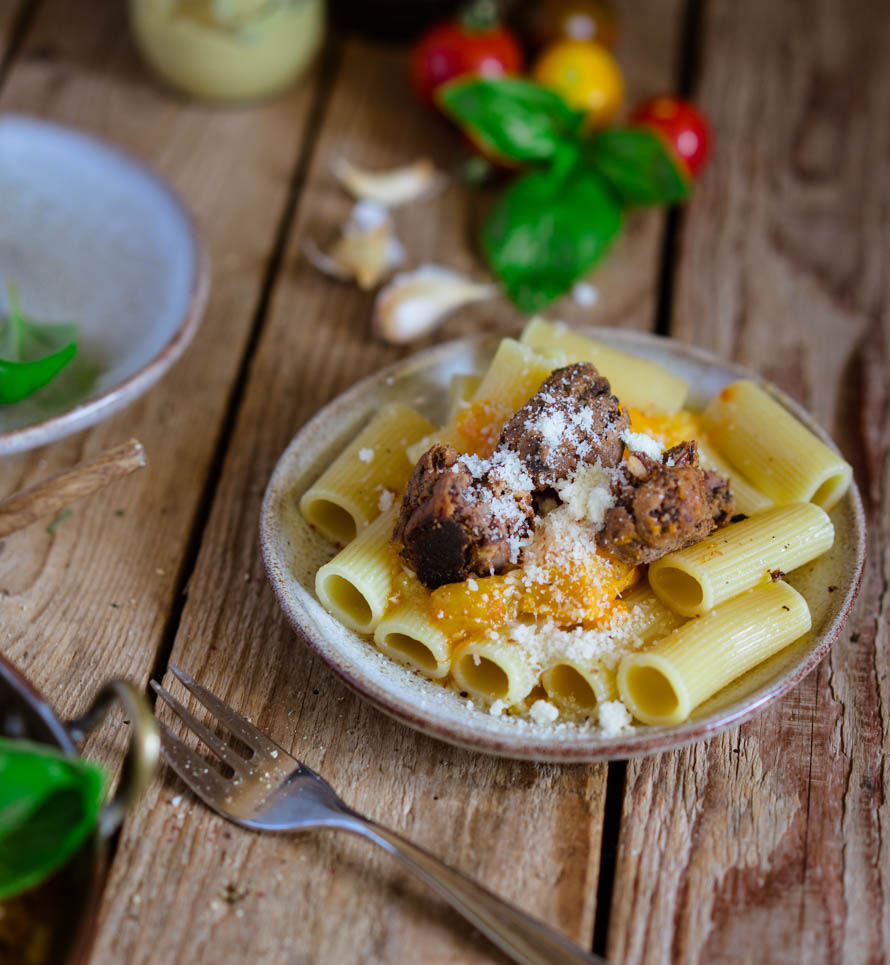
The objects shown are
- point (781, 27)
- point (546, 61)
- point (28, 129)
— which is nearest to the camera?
point (28, 129)

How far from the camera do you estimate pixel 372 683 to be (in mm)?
1474

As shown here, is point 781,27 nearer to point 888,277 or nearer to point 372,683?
point 888,277

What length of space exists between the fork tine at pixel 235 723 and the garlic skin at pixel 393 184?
4.57 feet

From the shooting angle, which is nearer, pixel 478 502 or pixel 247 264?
pixel 478 502

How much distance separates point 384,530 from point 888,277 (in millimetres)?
1478

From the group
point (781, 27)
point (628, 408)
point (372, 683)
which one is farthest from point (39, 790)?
point (781, 27)

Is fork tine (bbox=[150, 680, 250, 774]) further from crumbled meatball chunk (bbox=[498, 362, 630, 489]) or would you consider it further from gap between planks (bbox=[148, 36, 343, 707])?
crumbled meatball chunk (bbox=[498, 362, 630, 489])

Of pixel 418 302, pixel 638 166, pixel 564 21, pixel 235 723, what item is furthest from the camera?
pixel 564 21

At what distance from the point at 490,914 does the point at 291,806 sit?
1.04 feet

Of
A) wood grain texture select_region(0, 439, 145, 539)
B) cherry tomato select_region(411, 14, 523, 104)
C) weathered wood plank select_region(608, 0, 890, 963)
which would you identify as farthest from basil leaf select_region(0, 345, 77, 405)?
cherry tomato select_region(411, 14, 523, 104)

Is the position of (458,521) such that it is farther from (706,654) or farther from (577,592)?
(706,654)

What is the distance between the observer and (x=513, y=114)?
7.97ft

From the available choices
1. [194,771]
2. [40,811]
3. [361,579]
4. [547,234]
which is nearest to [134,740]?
[40,811]

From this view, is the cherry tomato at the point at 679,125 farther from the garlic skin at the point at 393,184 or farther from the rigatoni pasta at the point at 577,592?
the rigatoni pasta at the point at 577,592
